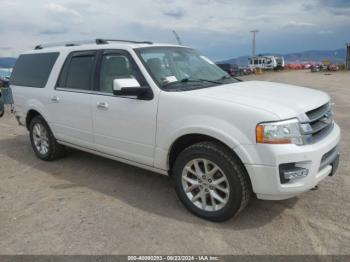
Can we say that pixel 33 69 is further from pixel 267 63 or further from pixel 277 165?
pixel 267 63

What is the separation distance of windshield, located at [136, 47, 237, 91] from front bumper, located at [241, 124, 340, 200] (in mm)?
1230

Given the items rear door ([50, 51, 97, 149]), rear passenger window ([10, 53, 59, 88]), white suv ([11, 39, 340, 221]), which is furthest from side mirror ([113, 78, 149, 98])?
rear passenger window ([10, 53, 59, 88])

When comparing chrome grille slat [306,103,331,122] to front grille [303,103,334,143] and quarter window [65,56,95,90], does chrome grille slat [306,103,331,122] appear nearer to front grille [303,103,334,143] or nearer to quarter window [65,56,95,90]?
front grille [303,103,334,143]

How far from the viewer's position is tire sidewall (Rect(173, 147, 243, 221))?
329 centimetres

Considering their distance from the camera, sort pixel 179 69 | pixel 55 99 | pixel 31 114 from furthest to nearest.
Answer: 1. pixel 31 114
2. pixel 55 99
3. pixel 179 69

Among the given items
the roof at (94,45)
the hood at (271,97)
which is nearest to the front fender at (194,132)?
the hood at (271,97)

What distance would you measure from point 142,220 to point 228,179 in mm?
1063

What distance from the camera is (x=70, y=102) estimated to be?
489 centimetres

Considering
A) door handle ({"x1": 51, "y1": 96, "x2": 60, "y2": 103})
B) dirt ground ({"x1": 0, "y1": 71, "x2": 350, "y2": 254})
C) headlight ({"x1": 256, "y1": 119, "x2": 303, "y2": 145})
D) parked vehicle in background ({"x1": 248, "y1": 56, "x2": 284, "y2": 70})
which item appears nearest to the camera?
headlight ({"x1": 256, "y1": 119, "x2": 303, "y2": 145})

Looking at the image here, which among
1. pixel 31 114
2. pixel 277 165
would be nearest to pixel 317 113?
pixel 277 165

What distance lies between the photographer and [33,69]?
5797 millimetres

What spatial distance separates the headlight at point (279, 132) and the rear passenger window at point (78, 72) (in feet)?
8.47

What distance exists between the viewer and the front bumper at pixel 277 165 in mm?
3033

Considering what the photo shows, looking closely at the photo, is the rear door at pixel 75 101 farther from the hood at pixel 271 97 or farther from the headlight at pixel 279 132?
the headlight at pixel 279 132
